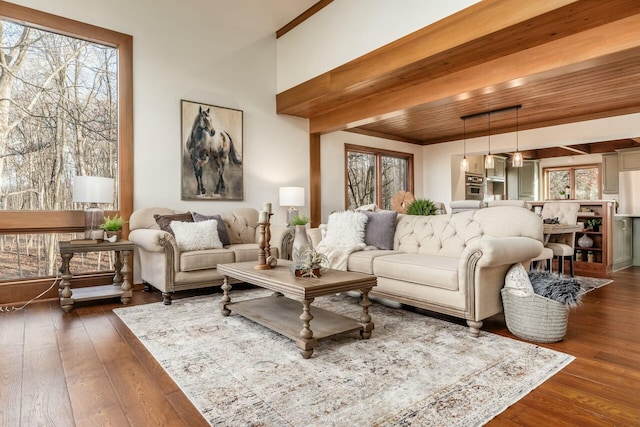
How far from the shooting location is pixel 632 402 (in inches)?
67.9

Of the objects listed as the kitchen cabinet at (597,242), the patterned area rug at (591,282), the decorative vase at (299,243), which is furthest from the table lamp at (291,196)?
the kitchen cabinet at (597,242)

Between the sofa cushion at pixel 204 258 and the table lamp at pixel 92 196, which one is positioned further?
the sofa cushion at pixel 204 258

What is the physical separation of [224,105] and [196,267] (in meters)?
2.52

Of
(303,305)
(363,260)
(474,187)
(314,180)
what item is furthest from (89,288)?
(474,187)

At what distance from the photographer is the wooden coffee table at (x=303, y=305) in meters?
2.27

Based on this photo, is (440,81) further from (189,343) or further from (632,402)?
(189,343)

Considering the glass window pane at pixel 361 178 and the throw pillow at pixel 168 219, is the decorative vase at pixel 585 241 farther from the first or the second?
the throw pillow at pixel 168 219

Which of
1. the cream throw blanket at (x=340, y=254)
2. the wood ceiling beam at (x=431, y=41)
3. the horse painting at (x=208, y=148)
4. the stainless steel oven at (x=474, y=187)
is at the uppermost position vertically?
the wood ceiling beam at (x=431, y=41)

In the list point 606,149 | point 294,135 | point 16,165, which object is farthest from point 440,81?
point 606,149

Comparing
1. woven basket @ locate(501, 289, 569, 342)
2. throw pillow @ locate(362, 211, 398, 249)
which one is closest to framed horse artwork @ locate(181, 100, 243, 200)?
throw pillow @ locate(362, 211, 398, 249)

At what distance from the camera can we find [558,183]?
10.1m

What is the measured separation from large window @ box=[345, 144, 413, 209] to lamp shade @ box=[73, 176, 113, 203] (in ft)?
14.1

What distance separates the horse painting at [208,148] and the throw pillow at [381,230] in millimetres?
2253

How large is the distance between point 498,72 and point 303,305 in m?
3.00
